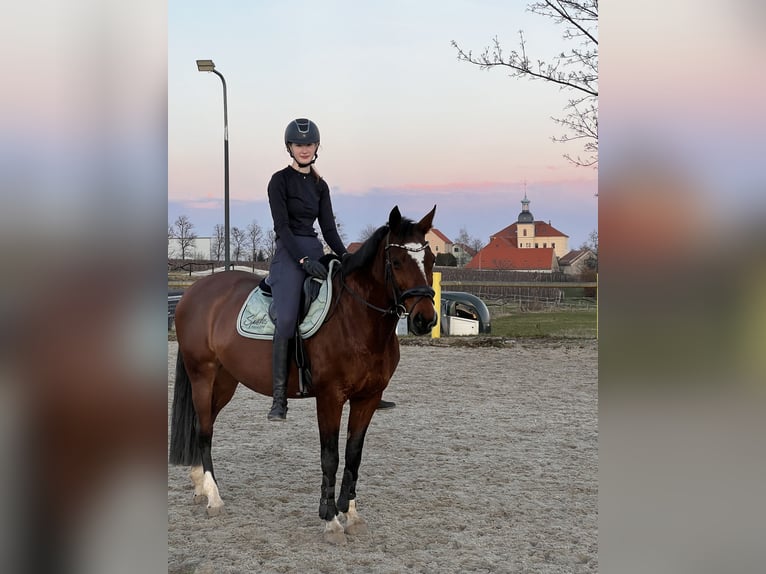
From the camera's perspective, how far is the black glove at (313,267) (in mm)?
4523

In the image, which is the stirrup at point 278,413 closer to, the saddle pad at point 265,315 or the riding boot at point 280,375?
the riding boot at point 280,375

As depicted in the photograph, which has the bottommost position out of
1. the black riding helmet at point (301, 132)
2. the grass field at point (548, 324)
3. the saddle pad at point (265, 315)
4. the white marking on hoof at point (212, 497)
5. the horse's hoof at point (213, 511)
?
the horse's hoof at point (213, 511)

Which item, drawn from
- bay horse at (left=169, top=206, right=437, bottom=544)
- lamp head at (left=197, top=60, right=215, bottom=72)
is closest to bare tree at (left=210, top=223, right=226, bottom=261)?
lamp head at (left=197, top=60, right=215, bottom=72)

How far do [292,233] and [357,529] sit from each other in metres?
2.15

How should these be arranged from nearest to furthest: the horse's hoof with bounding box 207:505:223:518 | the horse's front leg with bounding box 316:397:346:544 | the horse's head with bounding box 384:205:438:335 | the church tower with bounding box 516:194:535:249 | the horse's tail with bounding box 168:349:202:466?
the horse's head with bounding box 384:205:438:335 < the horse's front leg with bounding box 316:397:346:544 < the horse's hoof with bounding box 207:505:223:518 < the horse's tail with bounding box 168:349:202:466 < the church tower with bounding box 516:194:535:249

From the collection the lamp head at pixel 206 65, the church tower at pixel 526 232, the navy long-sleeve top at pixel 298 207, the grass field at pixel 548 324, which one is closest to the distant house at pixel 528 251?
the church tower at pixel 526 232

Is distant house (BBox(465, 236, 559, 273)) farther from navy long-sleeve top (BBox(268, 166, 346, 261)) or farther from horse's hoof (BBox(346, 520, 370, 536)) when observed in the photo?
horse's hoof (BBox(346, 520, 370, 536))

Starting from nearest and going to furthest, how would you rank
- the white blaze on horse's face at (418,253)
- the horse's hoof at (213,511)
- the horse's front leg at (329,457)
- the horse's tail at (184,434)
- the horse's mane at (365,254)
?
the white blaze on horse's face at (418,253) → the horse's mane at (365,254) → the horse's front leg at (329,457) → the horse's hoof at (213,511) → the horse's tail at (184,434)

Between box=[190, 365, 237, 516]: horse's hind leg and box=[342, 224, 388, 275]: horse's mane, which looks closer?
box=[342, 224, 388, 275]: horse's mane

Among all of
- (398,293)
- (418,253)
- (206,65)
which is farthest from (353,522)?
(206,65)

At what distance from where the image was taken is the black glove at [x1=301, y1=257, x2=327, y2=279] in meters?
4.52

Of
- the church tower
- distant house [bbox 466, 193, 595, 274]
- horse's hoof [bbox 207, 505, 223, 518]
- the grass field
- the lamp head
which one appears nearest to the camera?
horse's hoof [bbox 207, 505, 223, 518]

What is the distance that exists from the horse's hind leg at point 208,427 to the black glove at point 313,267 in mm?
1295
